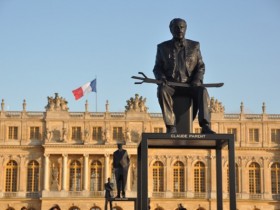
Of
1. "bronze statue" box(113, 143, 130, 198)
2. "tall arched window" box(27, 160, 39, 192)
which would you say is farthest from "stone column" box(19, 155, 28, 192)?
"bronze statue" box(113, 143, 130, 198)

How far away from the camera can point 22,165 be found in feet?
196

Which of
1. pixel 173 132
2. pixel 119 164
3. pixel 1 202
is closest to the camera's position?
pixel 173 132

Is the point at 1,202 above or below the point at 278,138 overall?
below

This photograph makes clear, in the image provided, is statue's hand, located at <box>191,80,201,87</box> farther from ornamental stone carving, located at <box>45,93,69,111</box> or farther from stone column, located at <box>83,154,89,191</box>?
ornamental stone carving, located at <box>45,93,69,111</box>

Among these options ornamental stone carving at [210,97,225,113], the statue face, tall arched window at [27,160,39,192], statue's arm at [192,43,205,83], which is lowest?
tall arched window at [27,160,39,192]

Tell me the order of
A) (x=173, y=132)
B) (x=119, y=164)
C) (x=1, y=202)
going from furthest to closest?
(x=1, y=202) → (x=119, y=164) → (x=173, y=132)

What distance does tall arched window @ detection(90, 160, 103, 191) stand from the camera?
60.1m

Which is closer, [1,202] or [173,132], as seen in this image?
[173,132]

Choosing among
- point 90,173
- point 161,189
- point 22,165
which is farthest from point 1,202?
point 161,189

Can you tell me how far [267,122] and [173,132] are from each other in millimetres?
52697

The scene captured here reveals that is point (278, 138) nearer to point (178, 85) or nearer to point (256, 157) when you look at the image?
point (256, 157)

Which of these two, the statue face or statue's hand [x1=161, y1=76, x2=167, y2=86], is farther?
the statue face

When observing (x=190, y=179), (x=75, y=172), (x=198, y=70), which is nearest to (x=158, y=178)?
(x=190, y=179)

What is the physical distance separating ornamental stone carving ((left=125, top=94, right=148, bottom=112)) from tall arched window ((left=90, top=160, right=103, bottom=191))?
18.8 ft
